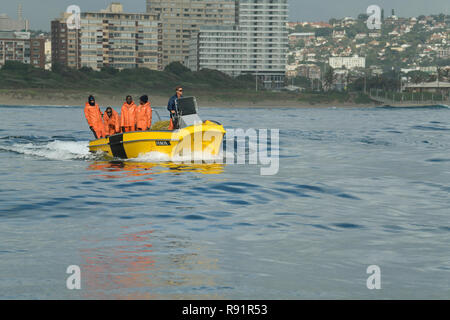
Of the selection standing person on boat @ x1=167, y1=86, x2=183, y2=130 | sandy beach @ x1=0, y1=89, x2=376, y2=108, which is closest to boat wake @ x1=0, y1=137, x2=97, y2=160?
standing person on boat @ x1=167, y1=86, x2=183, y2=130

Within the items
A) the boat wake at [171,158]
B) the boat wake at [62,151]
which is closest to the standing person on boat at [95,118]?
the boat wake at [62,151]

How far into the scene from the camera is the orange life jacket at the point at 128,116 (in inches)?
923

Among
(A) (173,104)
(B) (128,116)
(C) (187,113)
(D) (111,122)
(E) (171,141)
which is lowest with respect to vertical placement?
(E) (171,141)

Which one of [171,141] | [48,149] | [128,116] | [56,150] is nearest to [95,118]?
[128,116]

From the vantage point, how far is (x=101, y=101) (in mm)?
145500

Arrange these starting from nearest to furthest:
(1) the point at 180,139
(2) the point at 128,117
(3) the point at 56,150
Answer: (1) the point at 180,139 → (2) the point at 128,117 → (3) the point at 56,150

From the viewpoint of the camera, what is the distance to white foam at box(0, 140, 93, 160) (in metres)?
26.9

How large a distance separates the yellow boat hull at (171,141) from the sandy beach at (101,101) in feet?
372

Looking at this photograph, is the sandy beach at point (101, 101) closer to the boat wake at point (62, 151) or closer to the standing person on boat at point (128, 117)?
the boat wake at point (62, 151)

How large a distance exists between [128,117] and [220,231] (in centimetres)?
1211

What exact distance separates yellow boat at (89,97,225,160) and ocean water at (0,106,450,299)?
0.46 meters
